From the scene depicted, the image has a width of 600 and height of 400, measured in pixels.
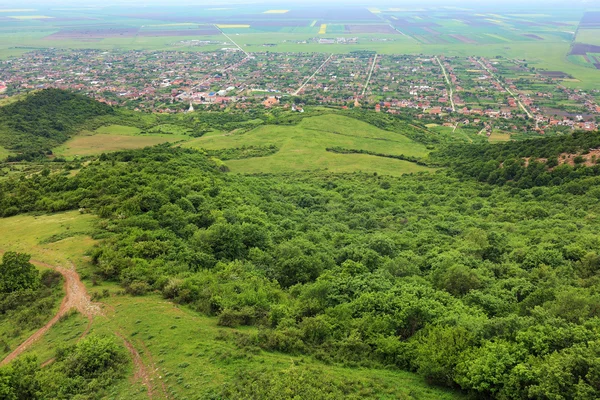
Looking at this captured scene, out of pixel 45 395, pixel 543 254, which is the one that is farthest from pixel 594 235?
pixel 45 395

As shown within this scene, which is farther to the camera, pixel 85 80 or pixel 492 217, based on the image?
pixel 85 80

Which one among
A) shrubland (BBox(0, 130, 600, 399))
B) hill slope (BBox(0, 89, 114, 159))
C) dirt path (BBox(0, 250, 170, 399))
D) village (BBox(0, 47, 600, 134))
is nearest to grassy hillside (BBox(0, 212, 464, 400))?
dirt path (BBox(0, 250, 170, 399))

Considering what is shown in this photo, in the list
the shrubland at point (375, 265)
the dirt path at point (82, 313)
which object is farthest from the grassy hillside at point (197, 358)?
the shrubland at point (375, 265)

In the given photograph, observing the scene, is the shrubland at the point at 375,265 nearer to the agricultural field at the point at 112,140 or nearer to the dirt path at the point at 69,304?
the dirt path at the point at 69,304

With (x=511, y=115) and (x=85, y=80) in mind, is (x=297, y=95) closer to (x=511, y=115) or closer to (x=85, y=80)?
(x=511, y=115)

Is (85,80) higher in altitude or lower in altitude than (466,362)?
higher

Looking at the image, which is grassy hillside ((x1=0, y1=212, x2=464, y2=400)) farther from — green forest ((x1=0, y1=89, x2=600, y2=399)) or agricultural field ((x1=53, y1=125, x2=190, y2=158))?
agricultural field ((x1=53, y1=125, x2=190, y2=158))
